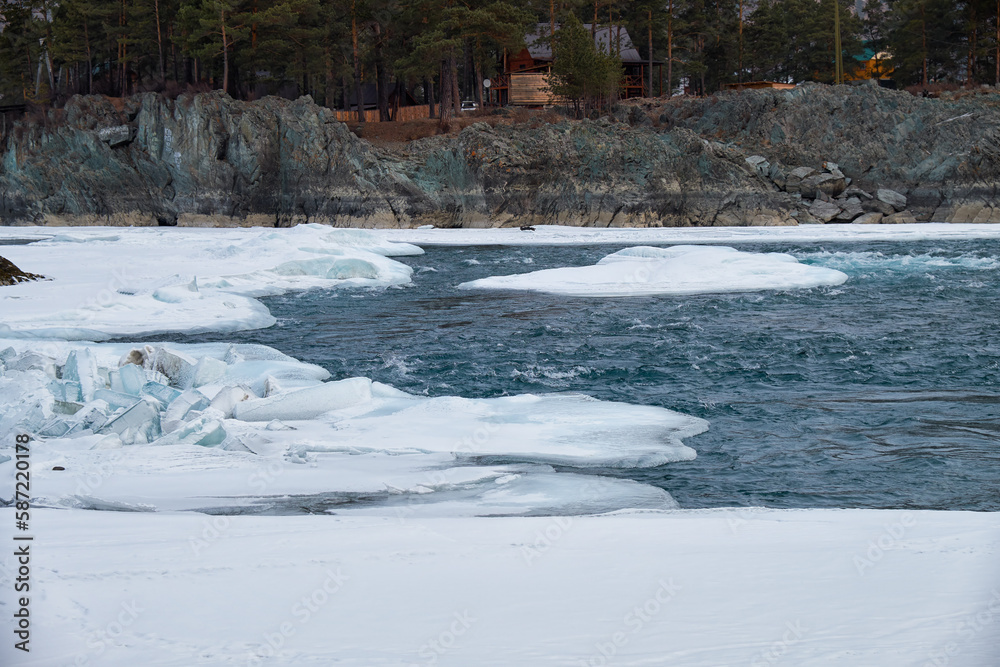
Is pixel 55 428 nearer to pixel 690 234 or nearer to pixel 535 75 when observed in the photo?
pixel 690 234

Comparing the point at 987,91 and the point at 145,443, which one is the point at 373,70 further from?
the point at 145,443

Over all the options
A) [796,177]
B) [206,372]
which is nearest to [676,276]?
[206,372]

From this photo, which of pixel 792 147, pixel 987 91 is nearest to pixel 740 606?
pixel 792 147

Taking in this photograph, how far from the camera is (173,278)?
63.9 ft

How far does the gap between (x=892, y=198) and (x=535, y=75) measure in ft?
84.7

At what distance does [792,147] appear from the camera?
45.3 metres

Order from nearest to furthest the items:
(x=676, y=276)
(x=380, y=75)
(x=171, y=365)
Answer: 1. (x=171, y=365)
2. (x=676, y=276)
3. (x=380, y=75)

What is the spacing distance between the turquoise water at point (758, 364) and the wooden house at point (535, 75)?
127ft

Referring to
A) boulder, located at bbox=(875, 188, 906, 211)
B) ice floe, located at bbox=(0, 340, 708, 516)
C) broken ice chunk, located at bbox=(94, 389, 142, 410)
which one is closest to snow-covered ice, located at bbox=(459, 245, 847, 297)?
ice floe, located at bbox=(0, 340, 708, 516)

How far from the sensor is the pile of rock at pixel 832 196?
4137 cm

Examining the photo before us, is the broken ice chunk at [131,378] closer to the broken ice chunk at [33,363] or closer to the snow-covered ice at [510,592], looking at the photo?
the broken ice chunk at [33,363]

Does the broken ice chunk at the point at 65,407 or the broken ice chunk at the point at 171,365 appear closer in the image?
the broken ice chunk at the point at 65,407

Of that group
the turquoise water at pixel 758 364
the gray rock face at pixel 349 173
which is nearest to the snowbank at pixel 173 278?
the turquoise water at pixel 758 364

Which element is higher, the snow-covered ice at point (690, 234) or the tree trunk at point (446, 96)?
the tree trunk at point (446, 96)
